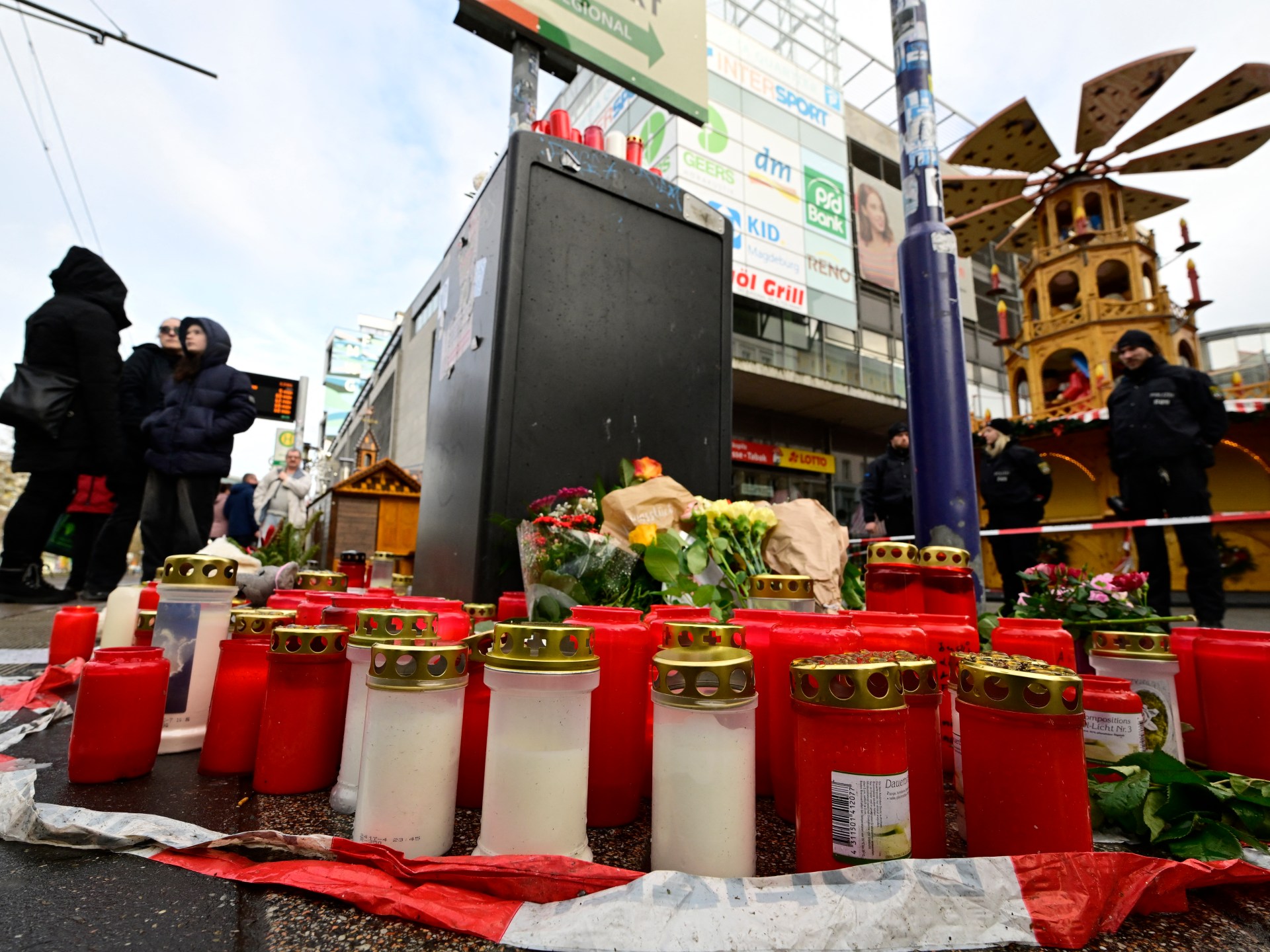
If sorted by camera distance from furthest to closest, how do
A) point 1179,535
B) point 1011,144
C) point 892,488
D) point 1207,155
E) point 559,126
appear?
point 1011,144 → point 1207,155 → point 892,488 → point 1179,535 → point 559,126

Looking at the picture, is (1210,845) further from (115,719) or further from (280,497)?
(280,497)

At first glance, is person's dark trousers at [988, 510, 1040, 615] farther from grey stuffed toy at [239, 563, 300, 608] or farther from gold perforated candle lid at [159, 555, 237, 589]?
gold perforated candle lid at [159, 555, 237, 589]

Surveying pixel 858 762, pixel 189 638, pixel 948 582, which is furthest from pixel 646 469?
pixel 858 762

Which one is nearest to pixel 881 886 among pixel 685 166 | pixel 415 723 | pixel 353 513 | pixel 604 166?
pixel 415 723

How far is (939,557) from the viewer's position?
1.63 meters

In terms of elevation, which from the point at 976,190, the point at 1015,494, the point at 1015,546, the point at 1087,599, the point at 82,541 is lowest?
the point at 1087,599

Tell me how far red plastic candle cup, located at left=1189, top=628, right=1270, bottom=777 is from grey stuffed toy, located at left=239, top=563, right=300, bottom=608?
9.05 ft

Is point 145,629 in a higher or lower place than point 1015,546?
lower

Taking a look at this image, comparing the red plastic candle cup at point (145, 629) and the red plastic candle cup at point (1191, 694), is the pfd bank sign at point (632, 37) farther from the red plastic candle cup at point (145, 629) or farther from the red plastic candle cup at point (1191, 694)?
the red plastic candle cup at point (1191, 694)

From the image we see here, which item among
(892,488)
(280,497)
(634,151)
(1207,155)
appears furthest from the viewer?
(1207,155)

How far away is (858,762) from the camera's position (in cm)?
77

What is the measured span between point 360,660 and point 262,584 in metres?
1.74

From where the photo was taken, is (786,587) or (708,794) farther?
(786,587)

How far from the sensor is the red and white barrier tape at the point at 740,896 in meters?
0.69
